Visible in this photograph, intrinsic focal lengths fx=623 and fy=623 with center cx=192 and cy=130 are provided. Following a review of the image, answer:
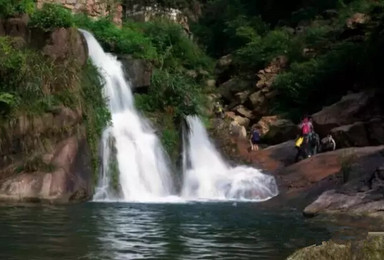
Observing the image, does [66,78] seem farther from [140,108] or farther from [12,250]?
[12,250]

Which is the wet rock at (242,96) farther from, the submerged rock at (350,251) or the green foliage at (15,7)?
the submerged rock at (350,251)

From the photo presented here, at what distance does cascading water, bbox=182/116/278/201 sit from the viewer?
20969 mm

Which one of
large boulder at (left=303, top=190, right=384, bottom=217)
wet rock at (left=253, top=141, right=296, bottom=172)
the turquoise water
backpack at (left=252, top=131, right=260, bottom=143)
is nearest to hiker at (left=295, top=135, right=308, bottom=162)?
wet rock at (left=253, top=141, right=296, bottom=172)

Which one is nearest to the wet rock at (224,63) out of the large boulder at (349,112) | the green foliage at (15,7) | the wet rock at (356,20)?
the wet rock at (356,20)

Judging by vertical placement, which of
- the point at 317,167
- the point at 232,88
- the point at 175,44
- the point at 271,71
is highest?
the point at 175,44

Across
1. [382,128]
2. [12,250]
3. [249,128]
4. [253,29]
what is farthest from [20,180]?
[253,29]

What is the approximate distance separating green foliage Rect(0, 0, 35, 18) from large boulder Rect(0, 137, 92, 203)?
20.1ft

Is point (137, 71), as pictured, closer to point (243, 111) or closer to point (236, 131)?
point (236, 131)

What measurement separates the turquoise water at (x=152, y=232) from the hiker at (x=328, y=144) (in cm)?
1046

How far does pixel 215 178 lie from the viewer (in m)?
22.4

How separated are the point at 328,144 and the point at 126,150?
864cm

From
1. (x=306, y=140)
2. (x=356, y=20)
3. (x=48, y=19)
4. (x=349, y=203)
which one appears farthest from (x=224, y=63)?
(x=349, y=203)

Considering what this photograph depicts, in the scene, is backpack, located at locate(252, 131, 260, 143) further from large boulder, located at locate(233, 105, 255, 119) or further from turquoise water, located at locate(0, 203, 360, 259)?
turquoise water, located at locate(0, 203, 360, 259)

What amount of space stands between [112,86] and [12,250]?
50.8 feet
